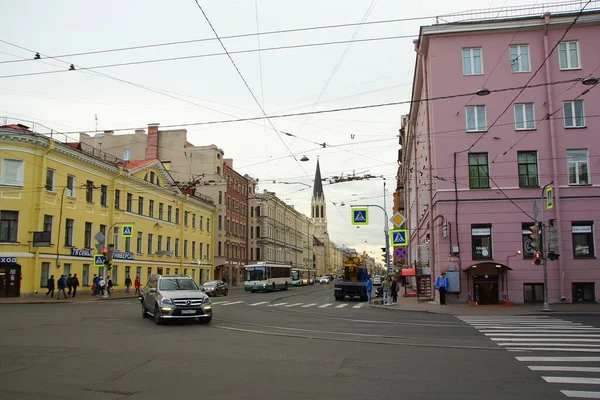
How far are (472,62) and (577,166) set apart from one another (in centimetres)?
824

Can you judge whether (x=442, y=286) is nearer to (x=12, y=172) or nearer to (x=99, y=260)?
(x=99, y=260)

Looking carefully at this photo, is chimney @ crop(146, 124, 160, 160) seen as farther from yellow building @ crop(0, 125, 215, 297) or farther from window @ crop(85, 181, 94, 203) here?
window @ crop(85, 181, 94, 203)

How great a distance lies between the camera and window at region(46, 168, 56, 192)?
3634 centimetres

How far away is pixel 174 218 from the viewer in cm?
5788

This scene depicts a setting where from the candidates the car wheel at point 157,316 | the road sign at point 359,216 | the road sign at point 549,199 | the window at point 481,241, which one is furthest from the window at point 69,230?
the road sign at point 549,199

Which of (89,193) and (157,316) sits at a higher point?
(89,193)

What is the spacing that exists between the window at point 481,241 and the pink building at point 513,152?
55mm

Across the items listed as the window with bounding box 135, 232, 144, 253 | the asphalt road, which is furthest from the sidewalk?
the window with bounding box 135, 232, 144, 253

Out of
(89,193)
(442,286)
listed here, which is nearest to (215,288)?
(89,193)

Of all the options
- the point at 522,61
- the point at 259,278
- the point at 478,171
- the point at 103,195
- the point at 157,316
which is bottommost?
the point at 157,316

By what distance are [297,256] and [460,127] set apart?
3734 inches

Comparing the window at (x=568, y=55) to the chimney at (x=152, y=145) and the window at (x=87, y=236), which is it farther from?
the chimney at (x=152, y=145)

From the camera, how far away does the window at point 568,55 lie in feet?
94.4

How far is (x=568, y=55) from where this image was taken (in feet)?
94.7
